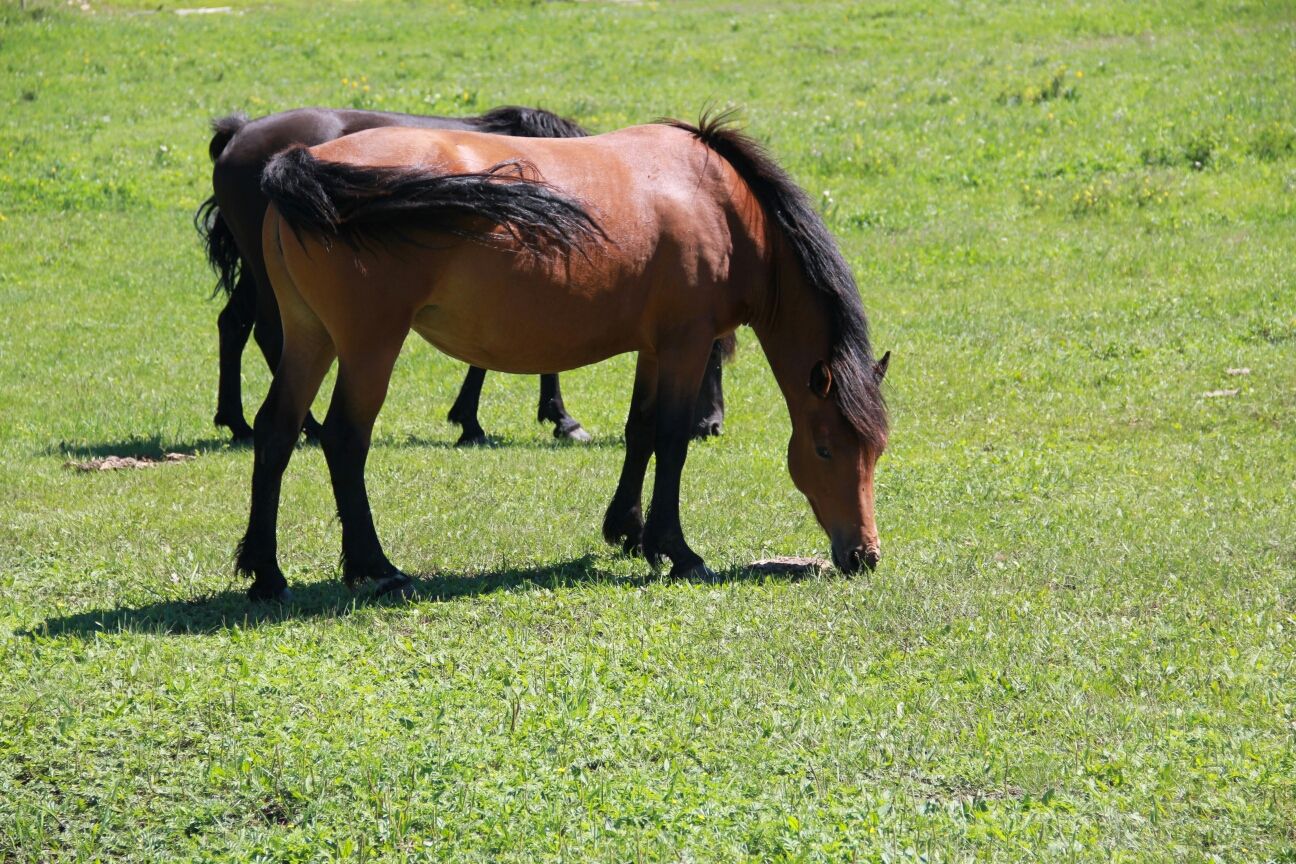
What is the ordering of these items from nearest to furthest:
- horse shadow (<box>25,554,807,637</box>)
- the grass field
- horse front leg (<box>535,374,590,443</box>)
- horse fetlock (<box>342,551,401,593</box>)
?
the grass field, horse shadow (<box>25,554,807,637</box>), horse fetlock (<box>342,551,401,593</box>), horse front leg (<box>535,374,590,443</box>)

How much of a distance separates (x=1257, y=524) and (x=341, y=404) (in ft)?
17.1

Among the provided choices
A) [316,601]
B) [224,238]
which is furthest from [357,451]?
[224,238]

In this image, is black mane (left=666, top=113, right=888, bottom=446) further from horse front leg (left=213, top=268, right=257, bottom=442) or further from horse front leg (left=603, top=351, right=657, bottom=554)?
horse front leg (left=213, top=268, right=257, bottom=442)

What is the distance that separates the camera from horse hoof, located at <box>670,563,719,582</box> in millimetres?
7344

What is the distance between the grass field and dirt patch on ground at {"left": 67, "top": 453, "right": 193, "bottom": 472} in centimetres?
25

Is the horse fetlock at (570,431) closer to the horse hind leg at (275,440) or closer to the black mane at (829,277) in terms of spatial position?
the black mane at (829,277)

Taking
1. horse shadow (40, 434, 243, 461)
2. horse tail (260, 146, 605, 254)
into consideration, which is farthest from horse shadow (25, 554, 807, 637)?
horse shadow (40, 434, 243, 461)

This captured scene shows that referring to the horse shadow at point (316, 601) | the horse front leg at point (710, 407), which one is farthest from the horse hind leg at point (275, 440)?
the horse front leg at point (710, 407)

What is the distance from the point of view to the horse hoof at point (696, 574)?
734 cm

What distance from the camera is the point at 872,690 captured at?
561 cm

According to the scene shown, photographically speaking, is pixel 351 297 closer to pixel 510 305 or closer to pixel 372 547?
pixel 510 305

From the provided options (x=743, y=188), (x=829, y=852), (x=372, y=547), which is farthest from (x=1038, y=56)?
(x=829, y=852)

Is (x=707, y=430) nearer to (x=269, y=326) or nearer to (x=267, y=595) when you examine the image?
(x=269, y=326)

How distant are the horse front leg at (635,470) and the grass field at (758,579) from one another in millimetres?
182
